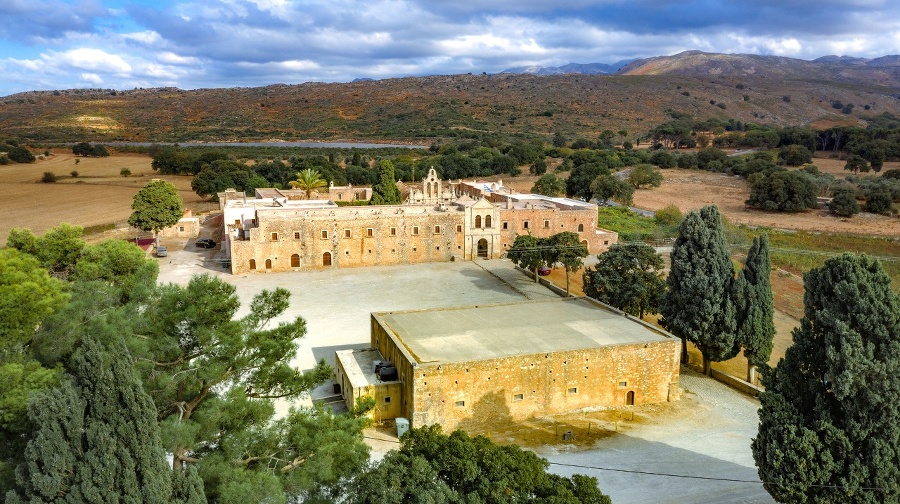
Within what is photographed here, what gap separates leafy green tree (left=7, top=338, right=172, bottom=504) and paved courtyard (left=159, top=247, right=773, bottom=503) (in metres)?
10.0

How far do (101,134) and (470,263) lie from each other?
129m

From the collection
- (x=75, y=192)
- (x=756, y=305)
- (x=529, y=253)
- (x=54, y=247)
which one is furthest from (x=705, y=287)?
(x=75, y=192)

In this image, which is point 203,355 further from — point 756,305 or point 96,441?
point 756,305

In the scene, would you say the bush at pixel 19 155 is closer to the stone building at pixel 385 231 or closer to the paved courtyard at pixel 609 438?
the stone building at pixel 385 231

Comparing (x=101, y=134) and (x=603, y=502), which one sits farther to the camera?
(x=101, y=134)

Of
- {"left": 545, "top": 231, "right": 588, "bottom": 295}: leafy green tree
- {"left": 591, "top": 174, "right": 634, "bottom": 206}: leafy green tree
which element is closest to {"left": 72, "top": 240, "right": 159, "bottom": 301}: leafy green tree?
{"left": 545, "top": 231, "right": 588, "bottom": 295}: leafy green tree

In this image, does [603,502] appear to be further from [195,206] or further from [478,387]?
[195,206]

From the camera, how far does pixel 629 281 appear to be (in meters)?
28.4

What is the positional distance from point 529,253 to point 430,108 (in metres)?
121

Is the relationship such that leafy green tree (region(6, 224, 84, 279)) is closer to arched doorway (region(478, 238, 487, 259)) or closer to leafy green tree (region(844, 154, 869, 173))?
arched doorway (region(478, 238, 487, 259))

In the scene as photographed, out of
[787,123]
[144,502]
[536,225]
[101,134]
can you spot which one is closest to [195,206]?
[536,225]

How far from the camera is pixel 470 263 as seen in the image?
144ft

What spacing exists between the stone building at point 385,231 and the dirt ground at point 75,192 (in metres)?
23.6

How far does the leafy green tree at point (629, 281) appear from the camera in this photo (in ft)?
92.2
